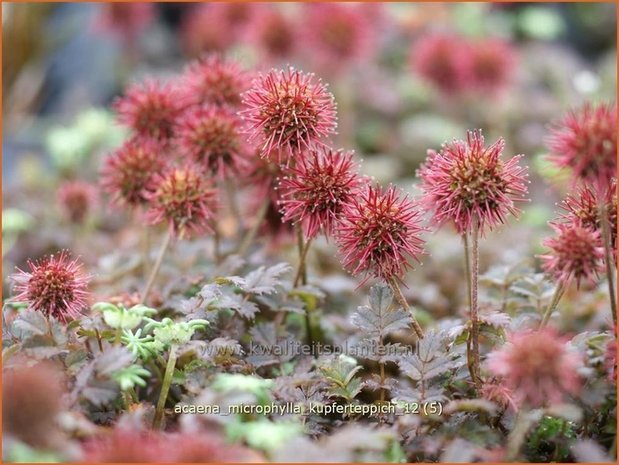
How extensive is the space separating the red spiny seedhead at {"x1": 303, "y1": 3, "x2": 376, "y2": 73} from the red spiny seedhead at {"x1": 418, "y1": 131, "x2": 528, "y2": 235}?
2456 mm

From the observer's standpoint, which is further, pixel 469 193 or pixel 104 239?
pixel 104 239

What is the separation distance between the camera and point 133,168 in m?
2.62

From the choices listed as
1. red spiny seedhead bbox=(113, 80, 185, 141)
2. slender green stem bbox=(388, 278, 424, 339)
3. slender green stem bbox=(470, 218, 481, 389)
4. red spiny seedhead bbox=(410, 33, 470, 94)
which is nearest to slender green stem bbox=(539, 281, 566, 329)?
slender green stem bbox=(470, 218, 481, 389)

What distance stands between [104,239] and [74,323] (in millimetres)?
1919

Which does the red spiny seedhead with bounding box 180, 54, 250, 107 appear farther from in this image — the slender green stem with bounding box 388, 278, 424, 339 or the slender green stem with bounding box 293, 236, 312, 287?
the slender green stem with bounding box 388, 278, 424, 339

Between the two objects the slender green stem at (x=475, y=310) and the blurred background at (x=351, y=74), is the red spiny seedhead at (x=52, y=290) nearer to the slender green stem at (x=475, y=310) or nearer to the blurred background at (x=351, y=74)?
the slender green stem at (x=475, y=310)

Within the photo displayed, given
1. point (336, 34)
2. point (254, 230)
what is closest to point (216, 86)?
point (254, 230)

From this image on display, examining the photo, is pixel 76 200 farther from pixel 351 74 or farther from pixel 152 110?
pixel 351 74

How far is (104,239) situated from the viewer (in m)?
3.93

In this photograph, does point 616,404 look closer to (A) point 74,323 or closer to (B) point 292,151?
(B) point 292,151

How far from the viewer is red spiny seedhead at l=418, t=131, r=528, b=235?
78.7 inches

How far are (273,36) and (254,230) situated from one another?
2.10 meters

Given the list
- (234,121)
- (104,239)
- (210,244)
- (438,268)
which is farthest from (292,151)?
(104,239)

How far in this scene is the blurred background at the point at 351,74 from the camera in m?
4.21
